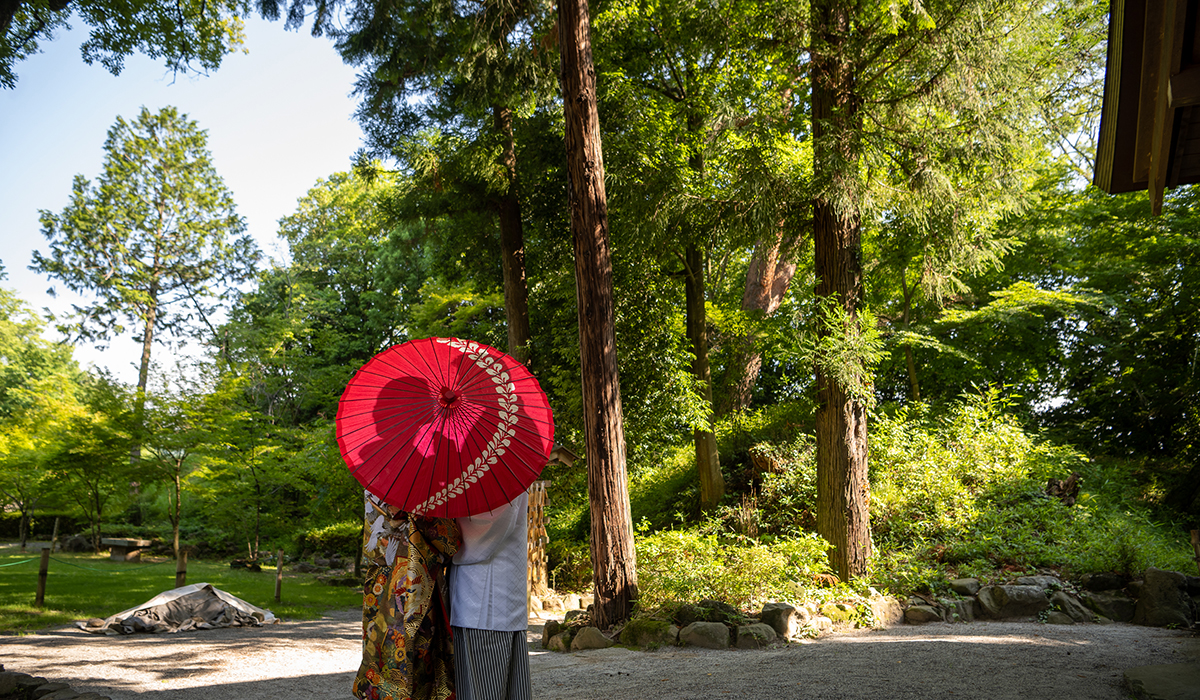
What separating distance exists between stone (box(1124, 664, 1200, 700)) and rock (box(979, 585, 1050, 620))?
3229 mm

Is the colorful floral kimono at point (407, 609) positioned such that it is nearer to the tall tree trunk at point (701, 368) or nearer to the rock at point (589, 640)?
the rock at point (589, 640)

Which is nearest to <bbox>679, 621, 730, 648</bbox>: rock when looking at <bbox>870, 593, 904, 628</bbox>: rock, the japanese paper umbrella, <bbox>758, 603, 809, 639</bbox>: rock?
<bbox>758, 603, 809, 639</bbox>: rock

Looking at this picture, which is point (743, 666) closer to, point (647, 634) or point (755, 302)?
point (647, 634)

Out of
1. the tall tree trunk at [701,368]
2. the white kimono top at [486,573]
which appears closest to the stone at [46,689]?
the white kimono top at [486,573]

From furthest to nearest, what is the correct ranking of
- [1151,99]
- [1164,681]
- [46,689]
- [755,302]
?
1. [755,302]
2. [46,689]
3. [1164,681]
4. [1151,99]

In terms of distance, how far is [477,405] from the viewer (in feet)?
6.91

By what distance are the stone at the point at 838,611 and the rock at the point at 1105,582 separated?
8.68ft

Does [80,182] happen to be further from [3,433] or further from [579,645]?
[579,645]

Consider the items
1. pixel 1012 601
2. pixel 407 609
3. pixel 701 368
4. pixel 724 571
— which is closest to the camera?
pixel 407 609

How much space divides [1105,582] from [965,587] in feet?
4.46

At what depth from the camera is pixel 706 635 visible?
20.0 ft

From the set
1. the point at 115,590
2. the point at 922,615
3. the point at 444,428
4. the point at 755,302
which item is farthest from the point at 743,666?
the point at 115,590

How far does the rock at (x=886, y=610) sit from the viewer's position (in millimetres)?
6887

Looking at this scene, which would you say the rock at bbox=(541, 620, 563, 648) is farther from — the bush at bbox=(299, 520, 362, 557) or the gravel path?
the bush at bbox=(299, 520, 362, 557)
